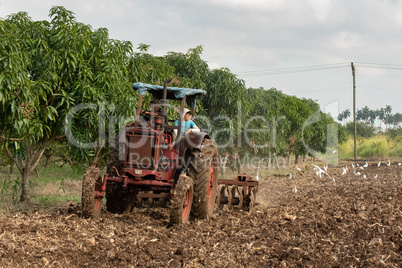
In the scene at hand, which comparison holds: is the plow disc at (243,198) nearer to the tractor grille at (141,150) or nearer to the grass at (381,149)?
the tractor grille at (141,150)

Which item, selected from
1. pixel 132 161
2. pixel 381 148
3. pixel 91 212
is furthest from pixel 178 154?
pixel 381 148

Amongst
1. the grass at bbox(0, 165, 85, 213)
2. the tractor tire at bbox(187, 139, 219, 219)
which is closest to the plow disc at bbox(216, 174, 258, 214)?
the tractor tire at bbox(187, 139, 219, 219)

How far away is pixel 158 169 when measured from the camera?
26.1ft

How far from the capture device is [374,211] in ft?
30.1

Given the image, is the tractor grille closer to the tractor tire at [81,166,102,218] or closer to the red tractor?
the red tractor

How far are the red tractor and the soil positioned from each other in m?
0.33

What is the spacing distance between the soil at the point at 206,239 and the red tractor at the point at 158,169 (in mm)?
328

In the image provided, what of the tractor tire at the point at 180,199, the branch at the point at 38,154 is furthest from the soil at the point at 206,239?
the branch at the point at 38,154

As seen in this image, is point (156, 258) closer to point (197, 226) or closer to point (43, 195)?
point (197, 226)

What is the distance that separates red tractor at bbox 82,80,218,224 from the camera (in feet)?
24.5

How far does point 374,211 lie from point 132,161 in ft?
15.8

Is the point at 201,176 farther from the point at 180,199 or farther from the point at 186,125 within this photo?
the point at 186,125

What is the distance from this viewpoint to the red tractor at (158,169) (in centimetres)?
748

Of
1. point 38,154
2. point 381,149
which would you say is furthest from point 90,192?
point 381,149
